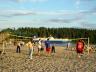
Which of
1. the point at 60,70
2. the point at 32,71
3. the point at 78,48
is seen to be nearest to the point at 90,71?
the point at 60,70

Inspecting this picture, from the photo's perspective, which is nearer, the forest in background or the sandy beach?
the sandy beach

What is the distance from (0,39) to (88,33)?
96112 millimetres

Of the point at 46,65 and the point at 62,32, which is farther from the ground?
the point at 62,32

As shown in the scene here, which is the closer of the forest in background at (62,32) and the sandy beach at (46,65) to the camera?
the sandy beach at (46,65)

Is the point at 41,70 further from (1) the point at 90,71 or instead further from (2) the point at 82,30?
(2) the point at 82,30

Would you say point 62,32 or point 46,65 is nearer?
point 46,65

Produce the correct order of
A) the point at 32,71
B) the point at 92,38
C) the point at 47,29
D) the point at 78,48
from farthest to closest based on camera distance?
the point at 47,29 → the point at 92,38 → the point at 78,48 → the point at 32,71

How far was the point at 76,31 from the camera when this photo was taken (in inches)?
5763

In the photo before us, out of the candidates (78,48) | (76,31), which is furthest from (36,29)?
(78,48)

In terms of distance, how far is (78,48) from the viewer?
80.3ft

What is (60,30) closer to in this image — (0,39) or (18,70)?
(0,39)

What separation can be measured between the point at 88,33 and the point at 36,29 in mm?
20656

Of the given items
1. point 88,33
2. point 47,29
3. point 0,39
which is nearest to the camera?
point 0,39

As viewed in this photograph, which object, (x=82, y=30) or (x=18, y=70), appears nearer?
(x=18, y=70)
